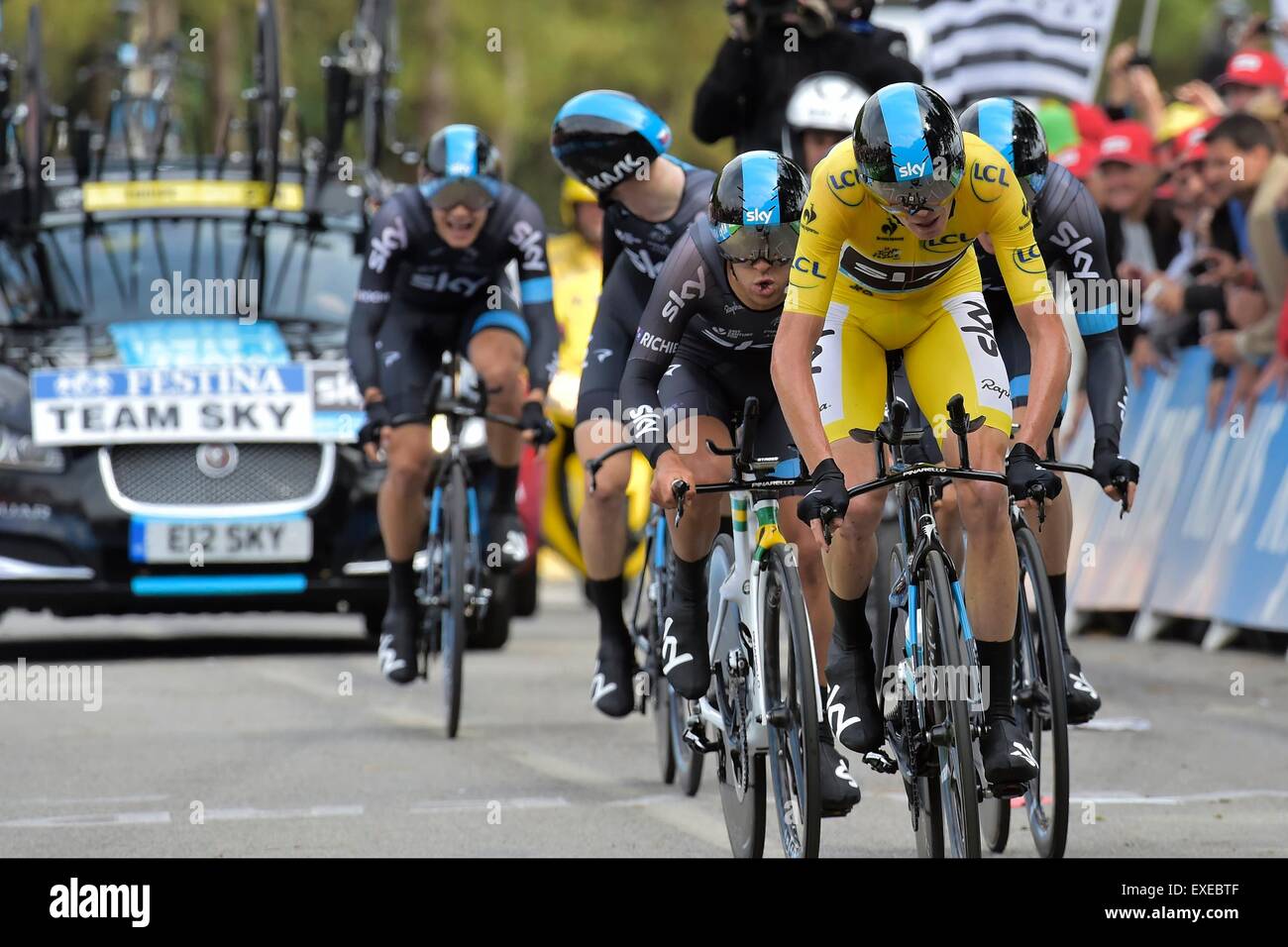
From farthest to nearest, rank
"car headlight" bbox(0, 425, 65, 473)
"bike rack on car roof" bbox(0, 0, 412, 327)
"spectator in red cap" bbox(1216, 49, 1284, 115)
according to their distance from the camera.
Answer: "spectator in red cap" bbox(1216, 49, 1284, 115) → "bike rack on car roof" bbox(0, 0, 412, 327) → "car headlight" bbox(0, 425, 65, 473)

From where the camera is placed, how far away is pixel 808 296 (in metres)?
6.68

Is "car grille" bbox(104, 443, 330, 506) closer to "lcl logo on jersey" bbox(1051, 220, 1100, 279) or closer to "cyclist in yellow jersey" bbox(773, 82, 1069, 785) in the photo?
"lcl logo on jersey" bbox(1051, 220, 1100, 279)

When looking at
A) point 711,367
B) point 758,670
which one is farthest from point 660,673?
point 758,670

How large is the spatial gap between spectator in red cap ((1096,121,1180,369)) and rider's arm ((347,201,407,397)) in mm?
4390

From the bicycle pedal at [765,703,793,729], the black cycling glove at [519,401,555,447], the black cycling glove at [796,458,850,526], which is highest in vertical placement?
the black cycling glove at [796,458,850,526]

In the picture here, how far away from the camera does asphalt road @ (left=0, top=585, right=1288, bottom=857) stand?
758cm

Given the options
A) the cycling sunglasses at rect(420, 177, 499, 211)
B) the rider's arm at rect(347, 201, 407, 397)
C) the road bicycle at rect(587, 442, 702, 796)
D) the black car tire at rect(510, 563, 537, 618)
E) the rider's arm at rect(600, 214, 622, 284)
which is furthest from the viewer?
the black car tire at rect(510, 563, 537, 618)

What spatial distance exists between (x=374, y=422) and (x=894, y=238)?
3.94 m

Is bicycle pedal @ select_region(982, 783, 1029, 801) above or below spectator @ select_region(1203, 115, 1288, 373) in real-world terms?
below

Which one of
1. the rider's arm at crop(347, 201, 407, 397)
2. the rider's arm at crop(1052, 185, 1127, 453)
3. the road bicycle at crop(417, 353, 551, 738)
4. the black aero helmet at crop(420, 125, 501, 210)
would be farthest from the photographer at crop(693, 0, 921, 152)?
the rider's arm at crop(1052, 185, 1127, 453)
